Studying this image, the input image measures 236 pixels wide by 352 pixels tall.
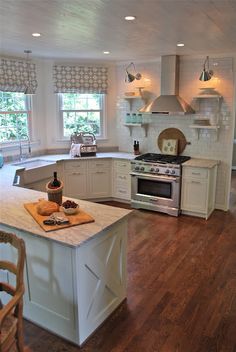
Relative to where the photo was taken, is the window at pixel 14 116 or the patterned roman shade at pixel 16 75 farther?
the window at pixel 14 116

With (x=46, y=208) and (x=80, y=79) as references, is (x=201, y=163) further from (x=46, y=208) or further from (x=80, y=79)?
(x=46, y=208)

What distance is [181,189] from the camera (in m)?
5.06

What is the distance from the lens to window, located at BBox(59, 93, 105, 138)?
5.93 meters

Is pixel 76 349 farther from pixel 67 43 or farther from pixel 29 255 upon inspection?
pixel 67 43

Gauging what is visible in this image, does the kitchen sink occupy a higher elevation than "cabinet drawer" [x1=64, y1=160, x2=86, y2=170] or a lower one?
higher

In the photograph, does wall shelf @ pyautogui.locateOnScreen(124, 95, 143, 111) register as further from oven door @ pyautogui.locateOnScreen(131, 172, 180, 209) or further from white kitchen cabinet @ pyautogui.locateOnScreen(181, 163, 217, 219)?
white kitchen cabinet @ pyautogui.locateOnScreen(181, 163, 217, 219)

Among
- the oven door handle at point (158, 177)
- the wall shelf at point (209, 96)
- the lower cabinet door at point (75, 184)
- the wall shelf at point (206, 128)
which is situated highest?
the wall shelf at point (209, 96)

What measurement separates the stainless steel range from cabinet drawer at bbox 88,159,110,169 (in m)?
0.52

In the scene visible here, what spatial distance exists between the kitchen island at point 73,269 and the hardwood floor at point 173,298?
0.14 m

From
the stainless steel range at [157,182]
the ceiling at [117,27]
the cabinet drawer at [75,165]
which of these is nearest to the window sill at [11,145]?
the cabinet drawer at [75,165]

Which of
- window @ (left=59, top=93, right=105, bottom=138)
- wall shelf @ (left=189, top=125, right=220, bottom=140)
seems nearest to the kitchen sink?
window @ (left=59, top=93, right=105, bottom=138)

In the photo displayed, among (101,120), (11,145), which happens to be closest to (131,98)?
(101,120)

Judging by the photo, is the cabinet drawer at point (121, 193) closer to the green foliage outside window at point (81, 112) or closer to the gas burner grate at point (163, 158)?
the gas burner grate at point (163, 158)

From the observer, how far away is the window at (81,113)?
19.4ft
